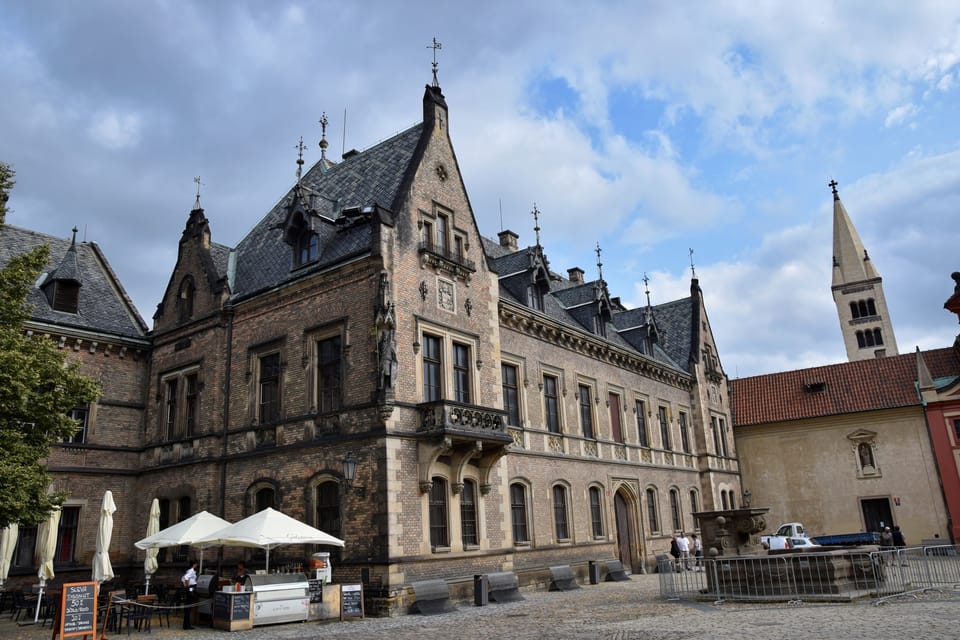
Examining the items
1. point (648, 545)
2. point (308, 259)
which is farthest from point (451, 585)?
point (648, 545)

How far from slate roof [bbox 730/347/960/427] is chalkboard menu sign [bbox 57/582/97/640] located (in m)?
37.8

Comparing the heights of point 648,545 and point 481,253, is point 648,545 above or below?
below

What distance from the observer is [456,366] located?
880 inches

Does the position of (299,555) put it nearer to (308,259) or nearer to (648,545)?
(308,259)

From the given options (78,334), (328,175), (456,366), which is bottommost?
(456,366)

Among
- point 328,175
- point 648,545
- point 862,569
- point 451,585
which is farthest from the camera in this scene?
point 648,545

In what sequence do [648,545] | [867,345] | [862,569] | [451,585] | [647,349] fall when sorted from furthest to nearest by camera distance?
[867,345], [647,349], [648,545], [451,585], [862,569]

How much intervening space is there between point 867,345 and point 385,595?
80281 mm

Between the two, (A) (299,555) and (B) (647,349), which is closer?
(A) (299,555)

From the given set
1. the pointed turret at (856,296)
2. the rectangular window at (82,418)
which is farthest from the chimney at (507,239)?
the pointed turret at (856,296)

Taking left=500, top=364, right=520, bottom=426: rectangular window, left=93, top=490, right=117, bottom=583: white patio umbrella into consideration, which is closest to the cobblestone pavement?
left=93, top=490, right=117, bottom=583: white patio umbrella

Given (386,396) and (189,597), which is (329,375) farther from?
(189,597)

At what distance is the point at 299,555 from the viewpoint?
20297 mm

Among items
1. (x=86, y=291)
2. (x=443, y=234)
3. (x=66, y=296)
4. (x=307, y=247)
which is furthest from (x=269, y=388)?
(x=86, y=291)
